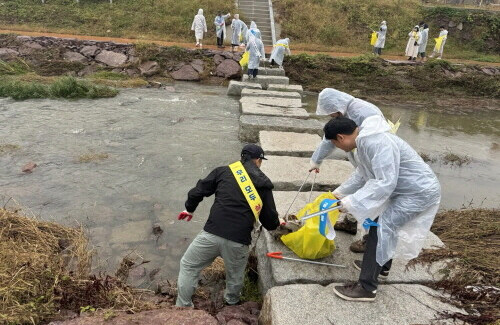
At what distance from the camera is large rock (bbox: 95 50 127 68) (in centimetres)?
1285

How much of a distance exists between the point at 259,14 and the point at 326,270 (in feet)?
57.4

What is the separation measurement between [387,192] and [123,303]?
2.24 m

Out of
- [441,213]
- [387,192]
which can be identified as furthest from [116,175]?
[441,213]

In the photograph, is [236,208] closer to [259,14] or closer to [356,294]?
[356,294]

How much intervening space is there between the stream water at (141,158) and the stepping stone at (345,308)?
59.6 inches

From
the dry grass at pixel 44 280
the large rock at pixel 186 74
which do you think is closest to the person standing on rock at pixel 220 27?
the large rock at pixel 186 74

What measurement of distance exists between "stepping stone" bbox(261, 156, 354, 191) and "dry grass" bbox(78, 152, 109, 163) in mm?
2909

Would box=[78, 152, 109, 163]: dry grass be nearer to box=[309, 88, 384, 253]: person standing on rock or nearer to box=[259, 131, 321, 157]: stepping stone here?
box=[259, 131, 321, 157]: stepping stone

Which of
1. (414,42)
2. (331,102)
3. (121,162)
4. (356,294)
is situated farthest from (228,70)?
(356,294)

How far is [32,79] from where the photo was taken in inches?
415

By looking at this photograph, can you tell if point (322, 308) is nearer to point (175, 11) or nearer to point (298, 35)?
point (298, 35)

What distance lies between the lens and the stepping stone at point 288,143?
5.90 m

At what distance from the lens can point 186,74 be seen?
41.8ft

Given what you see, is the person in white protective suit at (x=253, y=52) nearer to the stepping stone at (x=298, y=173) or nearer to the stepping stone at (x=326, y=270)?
the stepping stone at (x=298, y=173)
